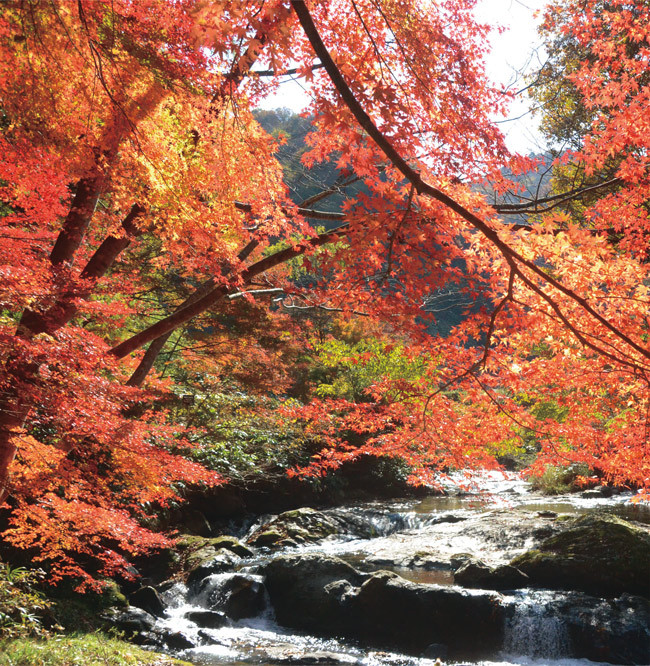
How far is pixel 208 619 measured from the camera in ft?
27.6

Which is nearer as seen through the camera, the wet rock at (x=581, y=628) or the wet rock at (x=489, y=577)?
the wet rock at (x=581, y=628)

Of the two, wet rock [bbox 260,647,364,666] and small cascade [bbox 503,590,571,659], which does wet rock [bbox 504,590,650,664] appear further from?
wet rock [bbox 260,647,364,666]

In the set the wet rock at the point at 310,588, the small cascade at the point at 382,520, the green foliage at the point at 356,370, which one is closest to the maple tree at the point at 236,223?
→ the wet rock at the point at 310,588

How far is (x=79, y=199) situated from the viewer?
5414mm

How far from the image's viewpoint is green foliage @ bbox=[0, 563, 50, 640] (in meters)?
5.80

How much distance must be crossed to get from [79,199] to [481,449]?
218 inches

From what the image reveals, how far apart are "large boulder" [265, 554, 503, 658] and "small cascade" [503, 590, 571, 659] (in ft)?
0.60

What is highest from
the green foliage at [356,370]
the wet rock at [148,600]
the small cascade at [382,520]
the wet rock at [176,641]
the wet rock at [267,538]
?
the green foliage at [356,370]

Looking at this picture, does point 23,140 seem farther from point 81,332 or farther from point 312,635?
point 312,635

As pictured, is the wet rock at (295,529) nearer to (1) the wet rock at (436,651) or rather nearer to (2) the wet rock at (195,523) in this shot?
(2) the wet rock at (195,523)

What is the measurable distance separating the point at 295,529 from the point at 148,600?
Result: 4.44 m

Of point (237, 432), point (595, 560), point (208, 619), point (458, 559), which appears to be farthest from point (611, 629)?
point (237, 432)

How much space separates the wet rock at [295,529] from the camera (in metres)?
11.8

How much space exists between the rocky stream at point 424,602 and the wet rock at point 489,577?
0.02 metres
